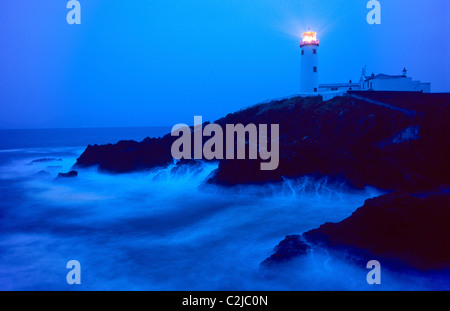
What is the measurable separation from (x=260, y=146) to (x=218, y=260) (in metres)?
9.66

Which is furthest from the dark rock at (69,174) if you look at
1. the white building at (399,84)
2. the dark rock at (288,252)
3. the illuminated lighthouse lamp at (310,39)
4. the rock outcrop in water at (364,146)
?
the illuminated lighthouse lamp at (310,39)

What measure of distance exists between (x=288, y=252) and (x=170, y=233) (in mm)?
5058

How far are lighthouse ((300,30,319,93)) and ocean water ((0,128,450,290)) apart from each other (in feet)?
50.4

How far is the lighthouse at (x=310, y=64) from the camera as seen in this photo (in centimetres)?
3014

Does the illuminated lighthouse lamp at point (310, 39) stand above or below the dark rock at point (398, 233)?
above

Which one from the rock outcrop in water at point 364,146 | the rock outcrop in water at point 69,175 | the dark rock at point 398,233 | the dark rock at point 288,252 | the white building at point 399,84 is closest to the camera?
the dark rock at point 398,233

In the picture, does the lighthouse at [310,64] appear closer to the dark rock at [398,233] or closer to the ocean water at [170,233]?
the ocean water at [170,233]

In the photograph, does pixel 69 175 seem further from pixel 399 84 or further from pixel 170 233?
pixel 399 84

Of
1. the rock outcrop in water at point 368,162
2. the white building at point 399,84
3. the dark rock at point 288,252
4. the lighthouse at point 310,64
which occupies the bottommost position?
the dark rock at point 288,252

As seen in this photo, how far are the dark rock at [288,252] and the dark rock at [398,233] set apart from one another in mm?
336

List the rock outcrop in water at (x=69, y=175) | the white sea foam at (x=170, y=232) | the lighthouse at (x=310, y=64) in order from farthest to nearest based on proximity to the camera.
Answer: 1. the lighthouse at (x=310, y=64)
2. the rock outcrop in water at (x=69, y=175)
3. the white sea foam at (x=170, y=232)

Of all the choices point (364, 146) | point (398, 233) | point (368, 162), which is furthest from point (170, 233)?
point (364, 146)

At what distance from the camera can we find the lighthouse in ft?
98.9
